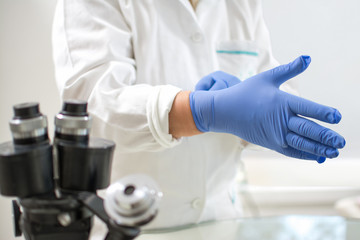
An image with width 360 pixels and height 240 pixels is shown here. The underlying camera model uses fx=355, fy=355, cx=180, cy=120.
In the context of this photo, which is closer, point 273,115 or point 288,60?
point 273,115

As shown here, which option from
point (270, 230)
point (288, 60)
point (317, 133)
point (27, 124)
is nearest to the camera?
point (27, 124)

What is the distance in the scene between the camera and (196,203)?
2.68 ft

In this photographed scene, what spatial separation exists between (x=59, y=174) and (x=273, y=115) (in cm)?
37

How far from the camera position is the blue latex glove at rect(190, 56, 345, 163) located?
0.56 metres

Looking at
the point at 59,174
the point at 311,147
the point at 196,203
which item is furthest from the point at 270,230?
the point at 59,174

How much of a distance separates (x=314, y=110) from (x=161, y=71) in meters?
0.35

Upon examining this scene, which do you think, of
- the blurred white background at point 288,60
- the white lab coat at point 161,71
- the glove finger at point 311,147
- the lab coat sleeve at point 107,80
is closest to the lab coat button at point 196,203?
the white lab coat at point 161,71

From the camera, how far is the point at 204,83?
73 centimetres

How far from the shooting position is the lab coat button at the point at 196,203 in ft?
2.67

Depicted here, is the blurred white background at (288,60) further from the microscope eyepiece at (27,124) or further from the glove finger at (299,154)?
the microscope eyepiece at (27,124)

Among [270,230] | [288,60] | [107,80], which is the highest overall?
[107,80]

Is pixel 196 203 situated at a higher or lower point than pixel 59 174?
lower

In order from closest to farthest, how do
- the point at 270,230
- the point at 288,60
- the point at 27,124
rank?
the point at 27,124 < the point at 270,230 < the point at 288,60

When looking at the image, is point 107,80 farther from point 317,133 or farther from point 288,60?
point 288,60
